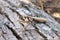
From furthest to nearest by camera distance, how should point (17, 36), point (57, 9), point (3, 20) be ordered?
point (57, 9) → point (3, 20) → point (17, 36)

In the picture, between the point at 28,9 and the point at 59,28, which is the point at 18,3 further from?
the point at 59,28

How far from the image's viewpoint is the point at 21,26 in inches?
37.7

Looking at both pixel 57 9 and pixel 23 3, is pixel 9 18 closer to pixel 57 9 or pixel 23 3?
pixel 23 3

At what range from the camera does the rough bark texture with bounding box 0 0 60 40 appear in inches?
35.2

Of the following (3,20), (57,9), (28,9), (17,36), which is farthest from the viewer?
(57,9)

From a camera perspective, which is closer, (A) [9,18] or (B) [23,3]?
(A) [9,18]

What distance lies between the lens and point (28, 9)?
1146mm

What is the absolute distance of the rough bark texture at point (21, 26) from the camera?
0.89 meters

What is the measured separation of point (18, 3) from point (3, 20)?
0.25 m

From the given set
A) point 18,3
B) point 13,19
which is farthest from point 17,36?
point 18,3

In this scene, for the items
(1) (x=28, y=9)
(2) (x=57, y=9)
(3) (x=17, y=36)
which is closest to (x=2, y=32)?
(3) (x=17, y=36)

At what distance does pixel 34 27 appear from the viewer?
0.97 m

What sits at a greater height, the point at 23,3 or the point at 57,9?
the point at 23,3

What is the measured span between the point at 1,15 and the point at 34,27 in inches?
7.9
